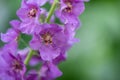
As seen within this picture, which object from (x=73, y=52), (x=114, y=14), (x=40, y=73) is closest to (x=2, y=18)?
(x=73, y=52)

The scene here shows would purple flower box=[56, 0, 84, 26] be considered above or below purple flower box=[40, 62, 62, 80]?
above

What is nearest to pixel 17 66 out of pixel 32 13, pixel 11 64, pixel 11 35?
pixel 11 64

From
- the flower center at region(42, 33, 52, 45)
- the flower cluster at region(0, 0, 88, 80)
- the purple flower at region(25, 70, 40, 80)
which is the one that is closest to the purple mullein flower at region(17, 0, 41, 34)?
the flower cluster at region(0, 0, 88, 80)

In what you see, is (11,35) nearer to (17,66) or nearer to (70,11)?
(17,66)

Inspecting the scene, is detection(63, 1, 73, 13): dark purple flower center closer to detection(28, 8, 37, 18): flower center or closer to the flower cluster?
the flower cluster

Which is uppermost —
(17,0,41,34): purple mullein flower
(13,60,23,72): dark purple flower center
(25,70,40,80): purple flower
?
(17,0,41,34): purple mullein flower
